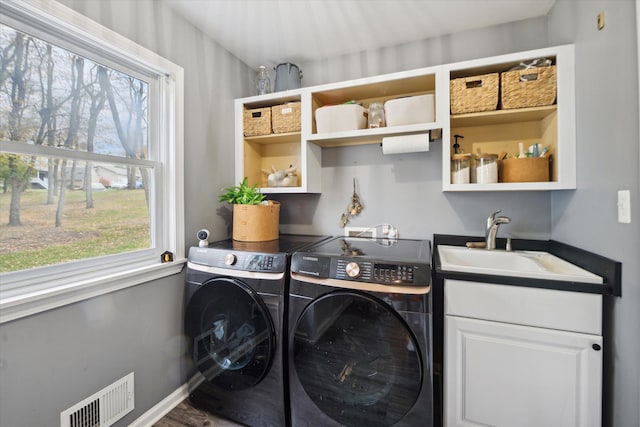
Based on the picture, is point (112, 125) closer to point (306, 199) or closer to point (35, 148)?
point (35, 148)

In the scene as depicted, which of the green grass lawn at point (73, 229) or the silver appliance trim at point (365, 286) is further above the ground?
the green grass lawn at point (73, 229)

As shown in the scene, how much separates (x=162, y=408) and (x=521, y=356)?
75.5 inches

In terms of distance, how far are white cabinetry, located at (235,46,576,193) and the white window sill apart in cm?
96

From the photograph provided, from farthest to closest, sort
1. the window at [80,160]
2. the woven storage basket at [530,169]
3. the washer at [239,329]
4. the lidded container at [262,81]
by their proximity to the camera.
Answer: the lidded container at [262,81]
the woven storage basket at [530,169]
the washer at [239,329]
the window at [80,160]

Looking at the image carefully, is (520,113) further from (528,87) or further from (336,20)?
(336,20)

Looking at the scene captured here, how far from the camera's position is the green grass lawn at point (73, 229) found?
3.66 ft

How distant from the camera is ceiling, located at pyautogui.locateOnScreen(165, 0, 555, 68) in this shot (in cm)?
162

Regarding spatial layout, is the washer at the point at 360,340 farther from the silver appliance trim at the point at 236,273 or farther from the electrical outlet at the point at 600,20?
the electrical outlet at the point at 600,20

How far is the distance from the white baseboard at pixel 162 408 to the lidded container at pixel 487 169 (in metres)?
2.26

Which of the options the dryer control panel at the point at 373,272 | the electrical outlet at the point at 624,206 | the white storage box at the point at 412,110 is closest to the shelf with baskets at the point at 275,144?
the white storage box at the point at 412,110

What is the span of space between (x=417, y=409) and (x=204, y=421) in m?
1.19

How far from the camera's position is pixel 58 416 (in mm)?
1165

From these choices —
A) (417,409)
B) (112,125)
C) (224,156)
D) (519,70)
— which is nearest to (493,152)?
(519,70)

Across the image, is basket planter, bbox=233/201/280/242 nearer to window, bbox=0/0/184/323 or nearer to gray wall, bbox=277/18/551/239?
window, bbox=0/0/184/323
